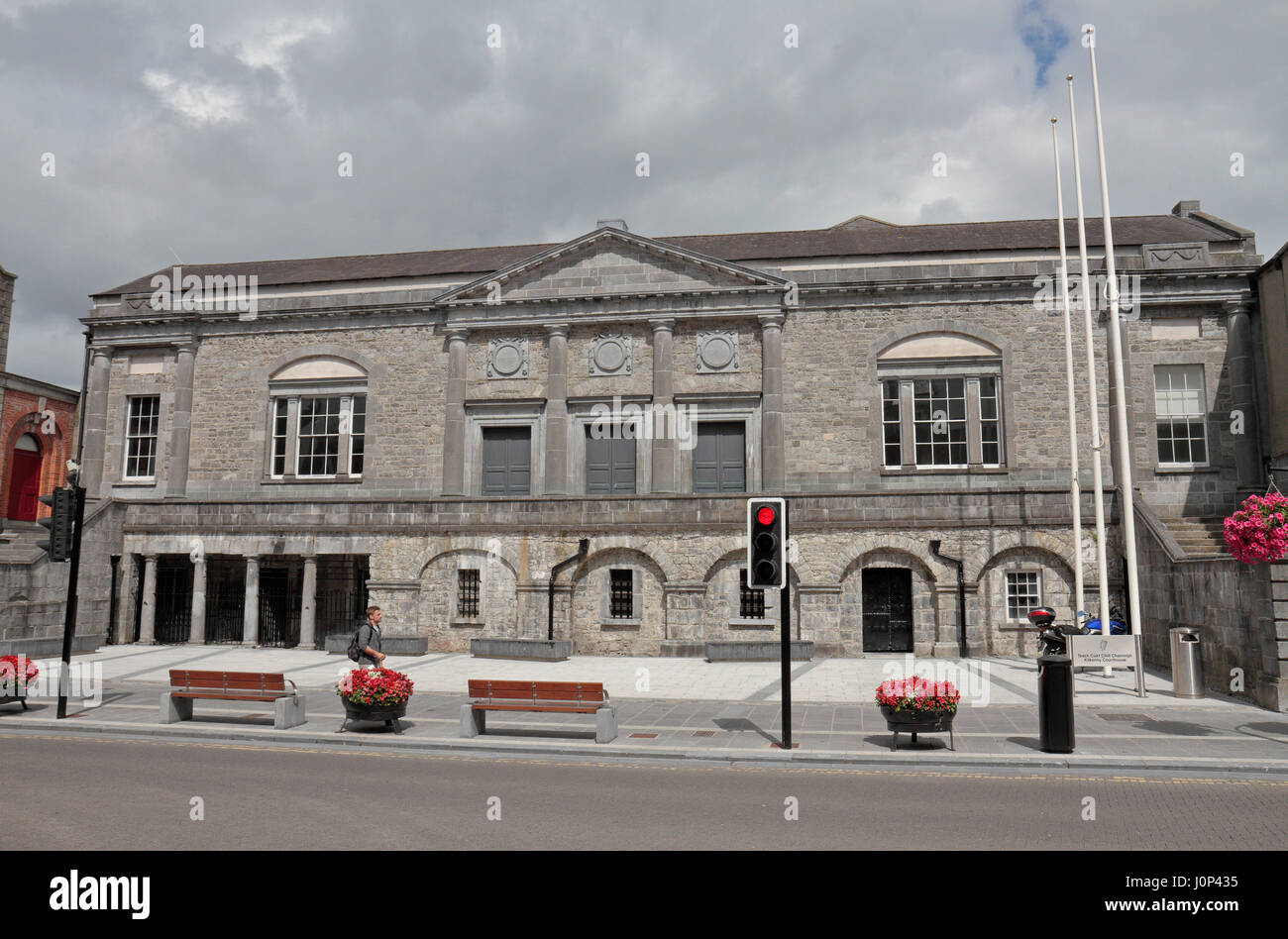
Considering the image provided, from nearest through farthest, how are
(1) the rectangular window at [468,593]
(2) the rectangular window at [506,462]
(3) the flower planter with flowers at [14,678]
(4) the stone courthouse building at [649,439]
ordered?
(3) the flower planter with flowers at [14,678], (4) the stone courthouse building at [649,439], (1) the rectangular window at [468,593], (2) the rectangular window at [506,462]

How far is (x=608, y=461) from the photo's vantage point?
27734 mm

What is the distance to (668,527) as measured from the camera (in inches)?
988

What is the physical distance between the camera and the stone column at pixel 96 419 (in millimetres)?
30062

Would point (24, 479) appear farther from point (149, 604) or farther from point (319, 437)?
point (319, 437)

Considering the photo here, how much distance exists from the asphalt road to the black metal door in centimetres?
1424

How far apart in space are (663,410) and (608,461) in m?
2.40

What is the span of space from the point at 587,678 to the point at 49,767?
36.0 ft

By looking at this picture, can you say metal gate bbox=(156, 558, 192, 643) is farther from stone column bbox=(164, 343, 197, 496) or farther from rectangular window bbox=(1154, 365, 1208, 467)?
rectangular window bbox=(1154, 365, 1208, 467)

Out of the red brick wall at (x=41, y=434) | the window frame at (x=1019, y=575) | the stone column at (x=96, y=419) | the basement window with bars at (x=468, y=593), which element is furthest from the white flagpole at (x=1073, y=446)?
the red brick wall at (x=41, y=434)

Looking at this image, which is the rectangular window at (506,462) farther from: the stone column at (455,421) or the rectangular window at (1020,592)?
the rectangular window at (1020,592)

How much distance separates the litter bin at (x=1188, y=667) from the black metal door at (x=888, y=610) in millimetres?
8673

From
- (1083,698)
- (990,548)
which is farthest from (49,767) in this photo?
(990,548)

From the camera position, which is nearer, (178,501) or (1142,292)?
(1142,292)

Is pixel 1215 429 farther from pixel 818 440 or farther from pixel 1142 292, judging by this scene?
pixel 818 440
